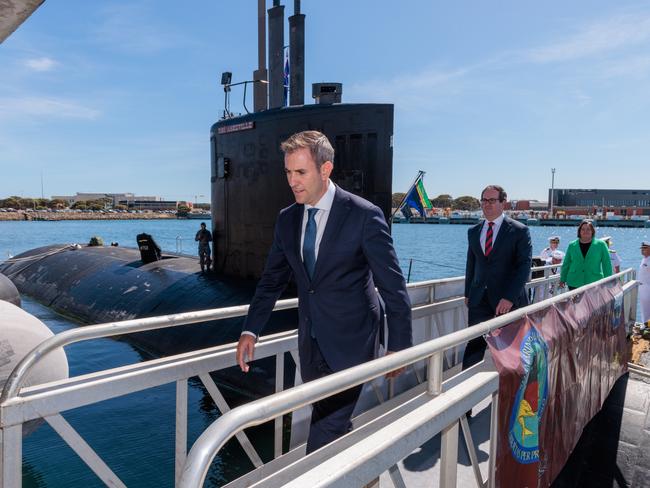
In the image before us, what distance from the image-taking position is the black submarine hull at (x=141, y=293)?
836cm

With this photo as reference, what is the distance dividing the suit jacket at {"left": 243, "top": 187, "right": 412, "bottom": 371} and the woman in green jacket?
17.7ft

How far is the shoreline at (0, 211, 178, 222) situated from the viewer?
15329cm

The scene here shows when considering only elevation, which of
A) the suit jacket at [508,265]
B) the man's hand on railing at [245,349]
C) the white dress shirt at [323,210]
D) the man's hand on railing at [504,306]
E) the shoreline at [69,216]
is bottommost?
the shoreline at [69,216]

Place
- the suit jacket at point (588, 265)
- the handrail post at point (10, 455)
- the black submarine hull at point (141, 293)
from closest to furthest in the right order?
the handrail post at point (10, 455) < the suit jacket at point (588, 265) < the black submarine hull at point (141, 293)

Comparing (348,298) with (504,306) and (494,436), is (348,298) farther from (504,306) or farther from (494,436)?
(504,306)

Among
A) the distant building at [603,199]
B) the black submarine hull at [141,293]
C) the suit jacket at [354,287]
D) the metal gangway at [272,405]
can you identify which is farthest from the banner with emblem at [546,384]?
the distant building at [603,199]

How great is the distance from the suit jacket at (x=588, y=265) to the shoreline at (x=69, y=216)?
168915 mm

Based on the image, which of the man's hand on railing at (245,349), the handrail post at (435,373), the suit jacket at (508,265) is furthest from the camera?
the suit jacket at (508,265)

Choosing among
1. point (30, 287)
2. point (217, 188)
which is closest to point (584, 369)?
point (217, 188)

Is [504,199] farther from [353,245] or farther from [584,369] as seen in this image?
[353,245]

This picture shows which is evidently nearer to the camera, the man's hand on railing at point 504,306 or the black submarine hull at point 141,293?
the man's hand on railing at point 504,306

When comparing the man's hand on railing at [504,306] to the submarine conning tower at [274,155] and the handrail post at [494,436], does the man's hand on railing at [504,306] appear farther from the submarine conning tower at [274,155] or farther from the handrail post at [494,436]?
the submarine conning tower at [274,155]

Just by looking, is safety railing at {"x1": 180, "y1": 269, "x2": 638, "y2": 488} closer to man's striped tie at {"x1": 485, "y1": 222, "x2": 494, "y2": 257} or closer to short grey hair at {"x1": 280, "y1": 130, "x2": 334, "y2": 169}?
short grey hair at {"x1": 280, "y1": 130, "x2": 334, "y2": 169}

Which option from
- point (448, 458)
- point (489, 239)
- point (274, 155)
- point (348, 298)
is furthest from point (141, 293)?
point (448, 458)
